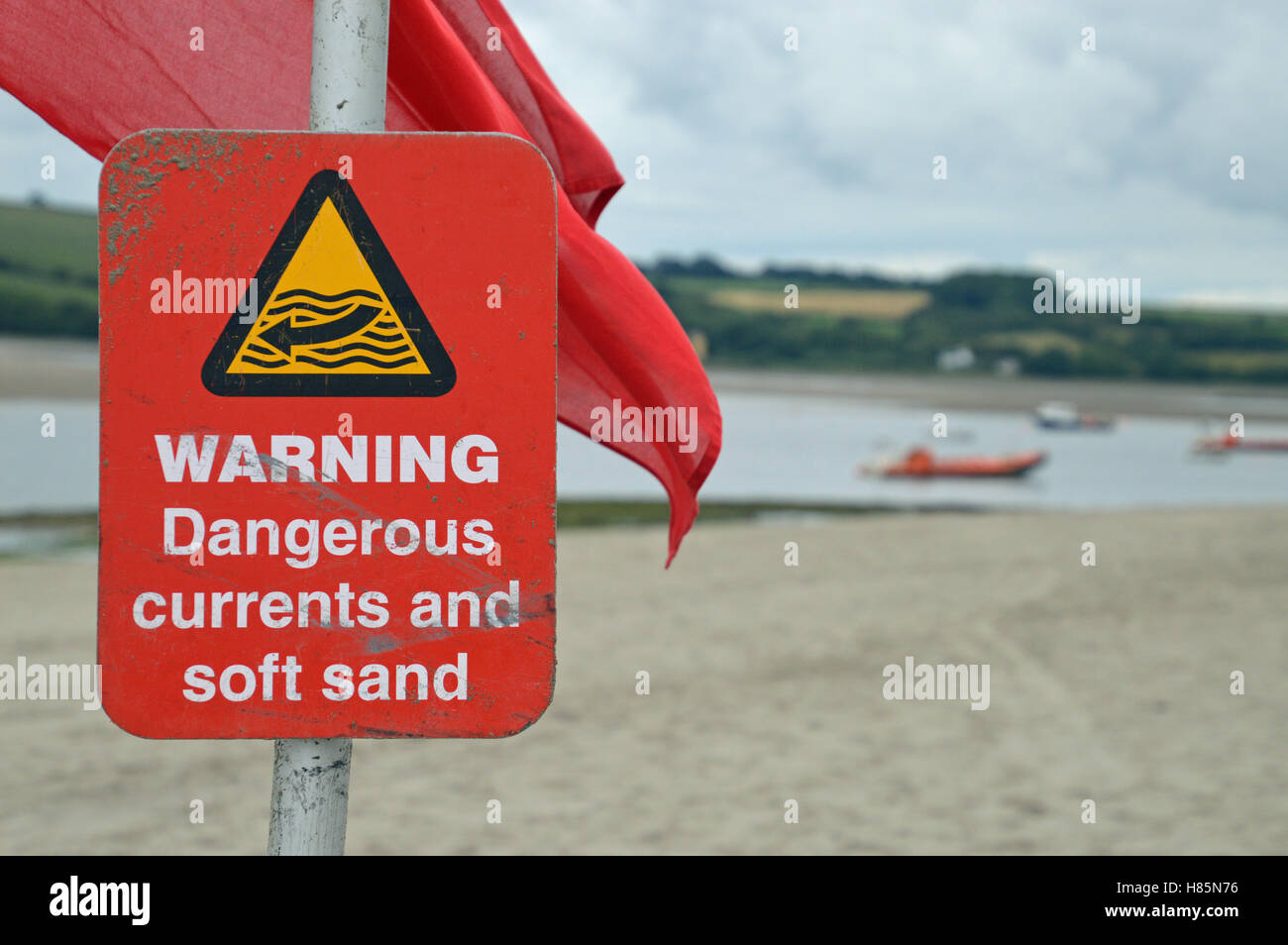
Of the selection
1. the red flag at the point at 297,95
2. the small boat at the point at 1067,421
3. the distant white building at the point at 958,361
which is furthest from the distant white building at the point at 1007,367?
the red flag at the point at 297,95

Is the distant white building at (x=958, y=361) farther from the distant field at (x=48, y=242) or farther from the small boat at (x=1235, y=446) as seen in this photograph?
the distant field at (x=48, y=242)

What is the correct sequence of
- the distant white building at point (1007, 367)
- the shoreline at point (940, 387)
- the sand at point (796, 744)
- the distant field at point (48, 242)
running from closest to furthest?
1. the sand at point (796, 744)
2. the shoreline at point (940, 387)
3. the distant field at point (48, 242)
4. the distant white building at point (1007, 367)

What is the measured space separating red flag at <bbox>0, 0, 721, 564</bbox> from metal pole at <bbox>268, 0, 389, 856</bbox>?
598mm

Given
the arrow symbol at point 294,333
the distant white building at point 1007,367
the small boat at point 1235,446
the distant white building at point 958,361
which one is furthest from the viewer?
the distant white building at point 958,361

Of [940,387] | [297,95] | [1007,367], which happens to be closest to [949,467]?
[297,95]

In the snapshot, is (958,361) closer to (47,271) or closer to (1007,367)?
(1007,367)

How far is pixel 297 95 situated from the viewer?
2256mm

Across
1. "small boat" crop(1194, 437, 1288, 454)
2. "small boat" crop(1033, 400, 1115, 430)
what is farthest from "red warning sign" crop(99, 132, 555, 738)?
"small boat" crop(1033, 400, 1115, 430)

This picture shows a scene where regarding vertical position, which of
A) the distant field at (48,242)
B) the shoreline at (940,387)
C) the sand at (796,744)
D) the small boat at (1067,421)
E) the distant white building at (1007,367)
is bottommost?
the sand at (796,744)

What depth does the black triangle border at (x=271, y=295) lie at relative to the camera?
4.79 ft

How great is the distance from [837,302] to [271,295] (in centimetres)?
9556

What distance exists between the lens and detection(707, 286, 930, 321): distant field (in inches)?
3563

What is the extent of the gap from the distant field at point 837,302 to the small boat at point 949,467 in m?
56.8

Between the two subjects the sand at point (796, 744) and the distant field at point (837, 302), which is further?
the distant field at point (837, 302)
